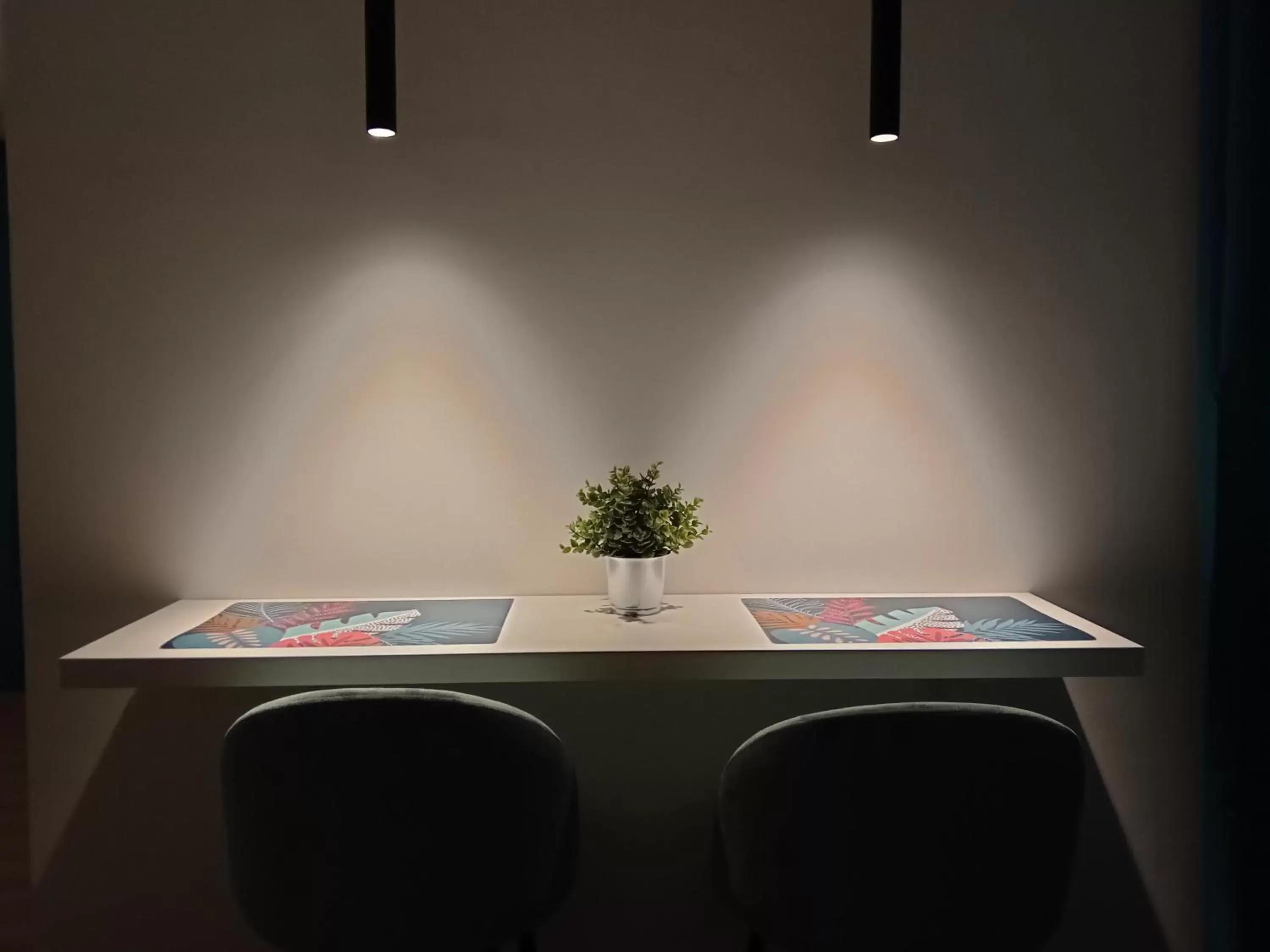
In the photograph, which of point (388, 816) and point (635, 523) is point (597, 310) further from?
point (388, 816)

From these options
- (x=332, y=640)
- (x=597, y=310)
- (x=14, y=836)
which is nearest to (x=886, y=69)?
(x=597, y=310)

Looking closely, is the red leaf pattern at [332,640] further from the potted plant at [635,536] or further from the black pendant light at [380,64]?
the black pendant light at [380,64]

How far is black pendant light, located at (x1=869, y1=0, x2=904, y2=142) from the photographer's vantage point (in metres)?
1.27

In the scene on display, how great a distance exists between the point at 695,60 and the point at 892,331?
66cm

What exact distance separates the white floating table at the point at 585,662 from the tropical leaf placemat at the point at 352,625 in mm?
37

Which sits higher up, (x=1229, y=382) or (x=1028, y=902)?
(x=1229, y=382)

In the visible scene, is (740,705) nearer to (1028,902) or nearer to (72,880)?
(1028,902)

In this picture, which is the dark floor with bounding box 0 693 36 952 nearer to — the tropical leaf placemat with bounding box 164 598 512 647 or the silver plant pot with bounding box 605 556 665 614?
the tropical leaf placemat with bounding box 164 598 512 647

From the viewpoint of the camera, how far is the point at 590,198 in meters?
1.78

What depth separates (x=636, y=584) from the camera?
1604 millimetres

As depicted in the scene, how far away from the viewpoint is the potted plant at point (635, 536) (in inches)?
63.2

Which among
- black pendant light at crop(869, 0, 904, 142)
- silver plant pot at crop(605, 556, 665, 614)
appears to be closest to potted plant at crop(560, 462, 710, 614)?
silver plant pot at crop(605, 556, 665, 614)

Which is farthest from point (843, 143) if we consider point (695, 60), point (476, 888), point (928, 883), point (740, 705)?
point (476, 888)

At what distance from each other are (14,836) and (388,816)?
2156 millimetres
